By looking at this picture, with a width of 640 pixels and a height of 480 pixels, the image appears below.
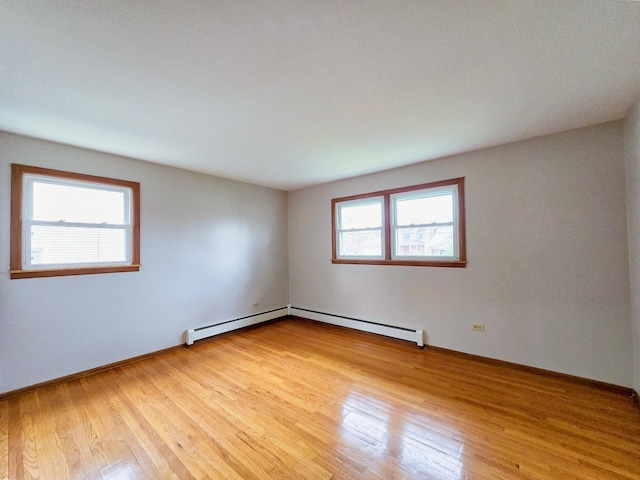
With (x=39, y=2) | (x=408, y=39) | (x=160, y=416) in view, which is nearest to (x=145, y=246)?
(x=160, y=416)

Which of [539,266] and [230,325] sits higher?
[539,266]

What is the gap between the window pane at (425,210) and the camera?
3.43m

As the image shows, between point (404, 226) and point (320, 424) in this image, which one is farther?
point (404, 226)

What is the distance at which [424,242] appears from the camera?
11.9ft

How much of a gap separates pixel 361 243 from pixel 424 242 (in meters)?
1.06

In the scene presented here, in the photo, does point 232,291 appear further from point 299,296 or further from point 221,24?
point 221,24

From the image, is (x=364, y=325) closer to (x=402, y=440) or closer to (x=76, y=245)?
(x=402, y=440)

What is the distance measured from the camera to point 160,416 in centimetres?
212

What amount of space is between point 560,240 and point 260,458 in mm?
3366

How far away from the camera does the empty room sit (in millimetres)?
1456

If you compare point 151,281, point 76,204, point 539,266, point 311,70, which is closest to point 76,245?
point 76,204

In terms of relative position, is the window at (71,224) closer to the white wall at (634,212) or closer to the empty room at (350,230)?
the empty room at (350,230)

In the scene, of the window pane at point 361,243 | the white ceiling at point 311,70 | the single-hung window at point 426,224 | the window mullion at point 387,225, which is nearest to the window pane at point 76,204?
the white ceiling at point 311,70

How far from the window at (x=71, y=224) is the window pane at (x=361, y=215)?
3064mm
